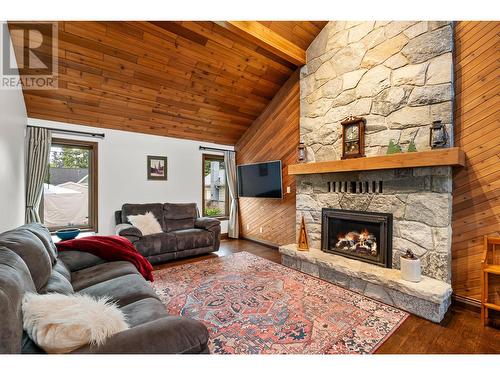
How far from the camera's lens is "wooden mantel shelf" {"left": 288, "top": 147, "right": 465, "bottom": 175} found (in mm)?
2178

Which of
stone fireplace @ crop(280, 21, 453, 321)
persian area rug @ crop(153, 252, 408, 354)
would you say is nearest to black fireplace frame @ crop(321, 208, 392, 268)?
stone fireplace @ crop(280, 21, 453, 321)

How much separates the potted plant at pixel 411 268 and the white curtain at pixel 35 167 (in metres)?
4.81

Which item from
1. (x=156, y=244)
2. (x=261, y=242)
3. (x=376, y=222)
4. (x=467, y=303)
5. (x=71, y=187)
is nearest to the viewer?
(x=467, y=303)

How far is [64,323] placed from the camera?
96 centimetres

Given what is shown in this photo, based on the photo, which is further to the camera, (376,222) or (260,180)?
(260,180)

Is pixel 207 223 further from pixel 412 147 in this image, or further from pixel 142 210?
pixel 412 147

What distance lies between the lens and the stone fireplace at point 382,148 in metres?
2.34

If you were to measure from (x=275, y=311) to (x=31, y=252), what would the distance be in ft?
6.54

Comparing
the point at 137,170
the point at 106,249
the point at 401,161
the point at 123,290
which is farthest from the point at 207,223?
the point at 401,161

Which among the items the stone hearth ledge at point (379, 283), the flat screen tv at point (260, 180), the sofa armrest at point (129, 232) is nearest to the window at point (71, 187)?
the sofa armrest at point (129, 232)

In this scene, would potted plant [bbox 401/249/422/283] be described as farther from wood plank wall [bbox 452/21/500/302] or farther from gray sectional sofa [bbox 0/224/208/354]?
gray sectional sofa [bbox 0/224/208/354]

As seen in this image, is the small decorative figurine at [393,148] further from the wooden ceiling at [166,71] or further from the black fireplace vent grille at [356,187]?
the wooden ceiling at [166,71]
